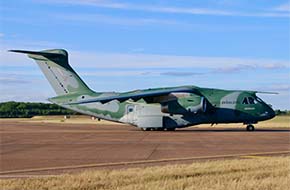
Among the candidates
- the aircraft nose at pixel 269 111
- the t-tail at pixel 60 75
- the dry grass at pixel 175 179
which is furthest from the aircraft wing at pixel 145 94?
the dry grass at pixel 175 179

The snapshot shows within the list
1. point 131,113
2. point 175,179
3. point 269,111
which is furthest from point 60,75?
point 175,179

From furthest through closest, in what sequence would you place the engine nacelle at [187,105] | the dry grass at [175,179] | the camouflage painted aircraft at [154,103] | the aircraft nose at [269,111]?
the aircraft nose at [269,111], the camouflage painted aircraft at [154,103], the engine nacelle at [187,105], the dry grass at [175,179]

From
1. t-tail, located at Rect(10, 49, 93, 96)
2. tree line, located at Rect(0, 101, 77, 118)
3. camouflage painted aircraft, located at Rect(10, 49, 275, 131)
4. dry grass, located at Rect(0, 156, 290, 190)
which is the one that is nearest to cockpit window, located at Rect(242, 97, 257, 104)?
camouflage painted aircraft, located at Rect(10, 49, 275, 131)

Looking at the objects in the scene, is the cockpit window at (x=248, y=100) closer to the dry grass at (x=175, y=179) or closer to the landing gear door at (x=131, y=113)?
the landing gear door at (x=131, y=113)

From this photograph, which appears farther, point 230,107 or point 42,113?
point 42,113

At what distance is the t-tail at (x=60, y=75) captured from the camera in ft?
133

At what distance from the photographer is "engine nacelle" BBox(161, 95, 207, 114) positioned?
3703 centimetres

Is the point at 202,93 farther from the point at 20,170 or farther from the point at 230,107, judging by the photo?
the point at 20,170

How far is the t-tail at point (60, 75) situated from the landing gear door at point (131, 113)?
123 inches

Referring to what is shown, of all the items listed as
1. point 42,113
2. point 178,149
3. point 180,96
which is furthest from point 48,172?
point 42,113

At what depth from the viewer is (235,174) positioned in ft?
40.4

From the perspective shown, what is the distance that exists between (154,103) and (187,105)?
8.66 ft

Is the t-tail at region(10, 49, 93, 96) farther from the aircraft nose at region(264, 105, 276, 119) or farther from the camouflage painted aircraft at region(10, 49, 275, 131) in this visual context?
the aircraft nose at region(264, 105, 276, 119)

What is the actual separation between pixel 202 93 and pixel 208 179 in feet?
88.2
